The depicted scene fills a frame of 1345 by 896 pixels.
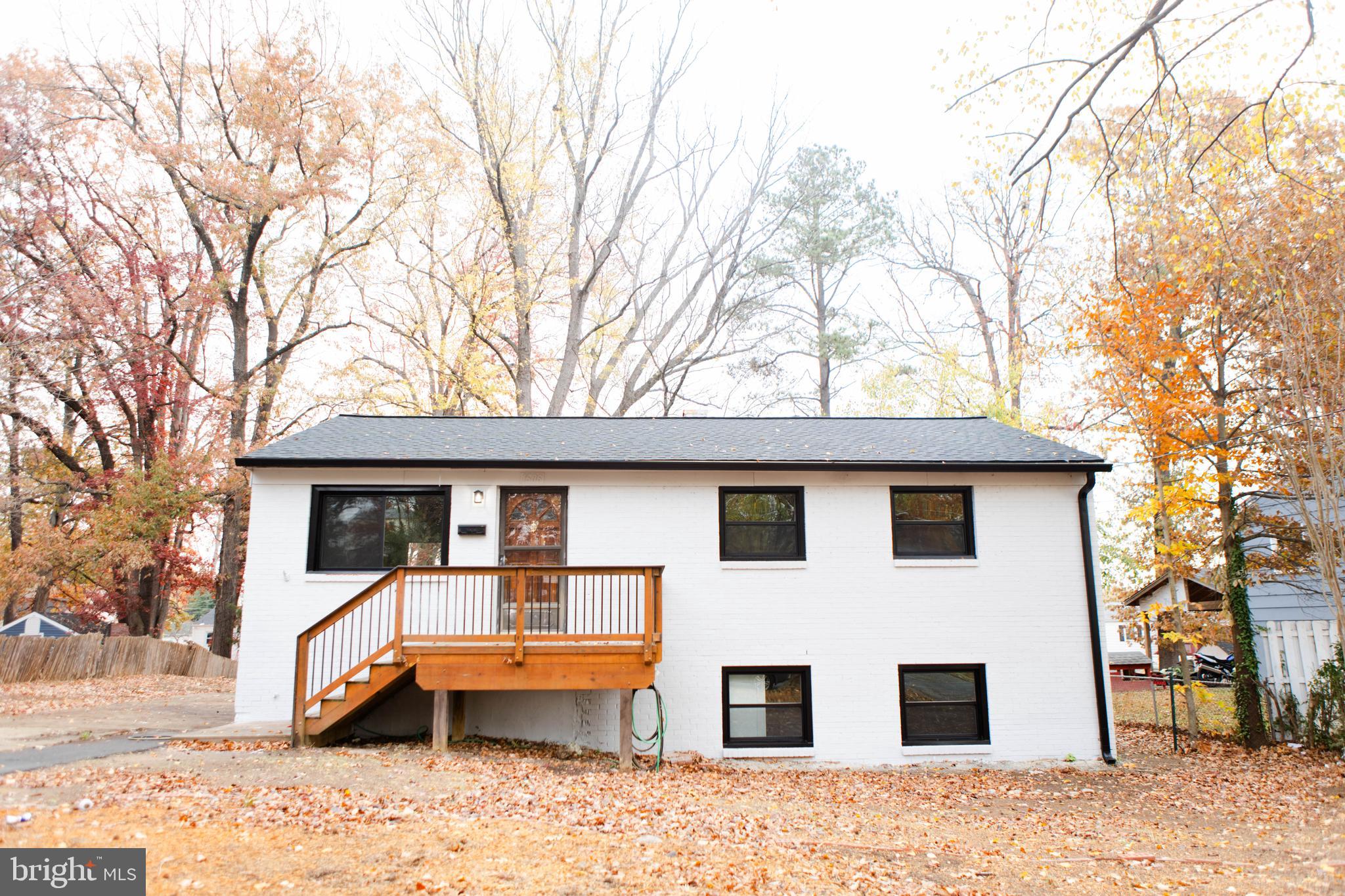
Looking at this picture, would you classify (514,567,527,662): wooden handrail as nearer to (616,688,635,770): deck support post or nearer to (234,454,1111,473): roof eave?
(616,688,635,770): deck support post

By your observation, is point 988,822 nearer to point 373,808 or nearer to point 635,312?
point 373,808

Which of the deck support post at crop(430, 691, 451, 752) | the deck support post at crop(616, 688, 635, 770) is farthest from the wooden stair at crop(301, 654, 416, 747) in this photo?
the deck support post at crop(616, 688, 635, 770)

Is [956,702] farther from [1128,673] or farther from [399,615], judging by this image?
[1128,673]

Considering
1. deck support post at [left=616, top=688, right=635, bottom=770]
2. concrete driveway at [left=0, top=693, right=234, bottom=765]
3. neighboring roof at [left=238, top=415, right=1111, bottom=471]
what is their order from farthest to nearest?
1. neighboring roof at [left=238, top=415, right=1111, bottom=471]
2. deck support post at [left=616, top=688, right=635, bottom=770]
3. concrete driveway at [left=0, top=693, right=234, bottom=765]

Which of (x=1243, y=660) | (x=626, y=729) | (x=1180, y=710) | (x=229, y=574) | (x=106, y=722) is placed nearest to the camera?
(x=626, y=729)

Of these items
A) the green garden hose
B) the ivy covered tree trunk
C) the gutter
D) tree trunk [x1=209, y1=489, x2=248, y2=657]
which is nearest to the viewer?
the green garden hose

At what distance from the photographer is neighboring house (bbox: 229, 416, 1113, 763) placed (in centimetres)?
1125

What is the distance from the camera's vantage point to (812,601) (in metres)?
11.8

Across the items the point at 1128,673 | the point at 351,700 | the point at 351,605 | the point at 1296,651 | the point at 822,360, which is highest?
the point at 822,360

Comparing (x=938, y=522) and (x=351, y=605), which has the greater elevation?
(x=938, y=522)

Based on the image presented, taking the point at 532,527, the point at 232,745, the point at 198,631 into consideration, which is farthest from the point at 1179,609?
the point at 198,631

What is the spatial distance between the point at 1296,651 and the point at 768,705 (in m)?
7.91

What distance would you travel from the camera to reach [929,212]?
2653cm

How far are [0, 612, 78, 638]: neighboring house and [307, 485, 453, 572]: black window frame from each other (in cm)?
1903
